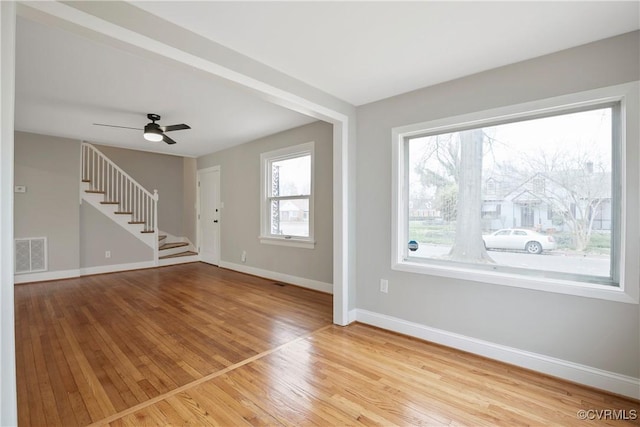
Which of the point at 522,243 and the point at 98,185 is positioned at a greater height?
the point at 98,185

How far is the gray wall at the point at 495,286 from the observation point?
1.95m

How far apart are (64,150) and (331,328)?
5508 mm

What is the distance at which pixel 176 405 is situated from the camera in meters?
1.81

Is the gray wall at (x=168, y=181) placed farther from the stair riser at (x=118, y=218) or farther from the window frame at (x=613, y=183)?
the window frame at (x=613, y=183)

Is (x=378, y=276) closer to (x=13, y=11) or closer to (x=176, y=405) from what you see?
(x=176, y=405)

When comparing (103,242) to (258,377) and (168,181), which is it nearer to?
(168,181)

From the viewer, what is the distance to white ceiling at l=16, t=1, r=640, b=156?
5.70 feet

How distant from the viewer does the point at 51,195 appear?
4.95 m

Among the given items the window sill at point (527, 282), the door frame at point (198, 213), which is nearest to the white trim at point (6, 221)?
the window sill at point (527, 282)

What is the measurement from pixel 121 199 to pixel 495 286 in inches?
263

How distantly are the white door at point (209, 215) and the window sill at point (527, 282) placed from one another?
465cm

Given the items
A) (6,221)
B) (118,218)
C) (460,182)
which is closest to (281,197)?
(460,182)

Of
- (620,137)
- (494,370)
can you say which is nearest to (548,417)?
(494,370)
